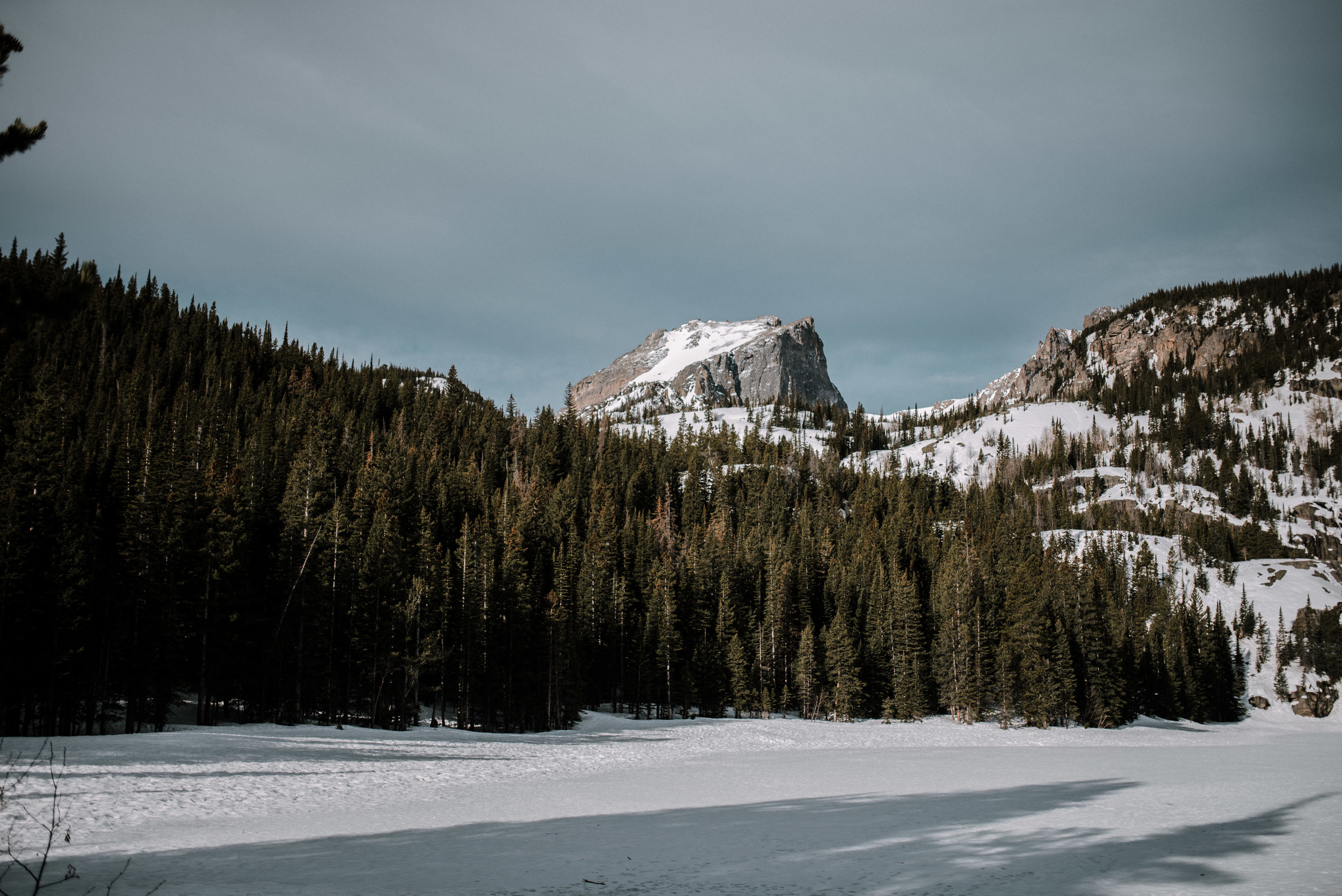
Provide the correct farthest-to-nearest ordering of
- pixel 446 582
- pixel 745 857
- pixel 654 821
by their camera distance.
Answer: pixel 446 582 → pixel 654 821 → pixel 745 857

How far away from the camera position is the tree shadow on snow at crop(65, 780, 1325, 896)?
34.2 feet

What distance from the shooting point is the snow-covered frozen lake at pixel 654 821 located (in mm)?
10930

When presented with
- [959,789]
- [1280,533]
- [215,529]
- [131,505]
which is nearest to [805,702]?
[959,789]

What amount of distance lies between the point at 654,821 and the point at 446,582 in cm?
3198

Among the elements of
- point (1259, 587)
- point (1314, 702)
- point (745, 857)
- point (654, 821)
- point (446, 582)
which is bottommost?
point (1314, 702)

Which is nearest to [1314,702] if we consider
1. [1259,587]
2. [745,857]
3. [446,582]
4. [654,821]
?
[1259,587]

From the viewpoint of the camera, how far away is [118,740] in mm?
22547

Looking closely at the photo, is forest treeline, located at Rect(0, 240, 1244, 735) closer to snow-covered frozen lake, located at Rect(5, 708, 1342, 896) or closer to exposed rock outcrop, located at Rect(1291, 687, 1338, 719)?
snow-covered frozen lake, located at Rect(5, 708, 1342, 896)

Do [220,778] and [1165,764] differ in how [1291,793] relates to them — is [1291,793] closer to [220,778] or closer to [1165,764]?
[1165,764]

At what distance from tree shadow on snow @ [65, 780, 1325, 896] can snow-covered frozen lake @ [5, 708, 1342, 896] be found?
6 cm

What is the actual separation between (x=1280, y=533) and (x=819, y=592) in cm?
14448

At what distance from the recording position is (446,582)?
44719 mm

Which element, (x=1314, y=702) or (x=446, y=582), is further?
(x=1314, y=702)

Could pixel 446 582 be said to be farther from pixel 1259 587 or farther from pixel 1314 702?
pixel 1259 587
